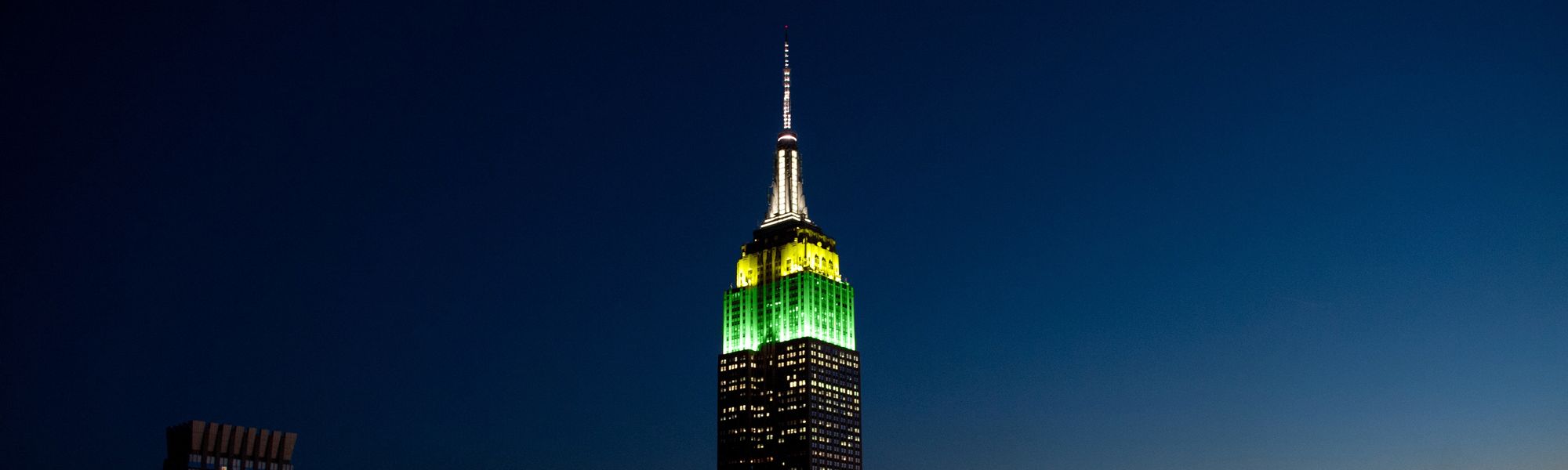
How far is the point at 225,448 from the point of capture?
172250mm

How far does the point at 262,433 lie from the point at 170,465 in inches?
428

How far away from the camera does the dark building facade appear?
169 metres

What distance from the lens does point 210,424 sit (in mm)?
170625

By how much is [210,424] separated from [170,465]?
6.97 m

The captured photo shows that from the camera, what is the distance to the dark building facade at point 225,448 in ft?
554

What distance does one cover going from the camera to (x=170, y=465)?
561ft

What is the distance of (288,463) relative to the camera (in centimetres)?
17950

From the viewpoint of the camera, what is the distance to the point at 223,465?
17175 centimetres

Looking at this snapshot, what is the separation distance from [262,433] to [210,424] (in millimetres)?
7337

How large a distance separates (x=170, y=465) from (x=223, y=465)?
6.02 m

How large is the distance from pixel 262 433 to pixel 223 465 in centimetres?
643

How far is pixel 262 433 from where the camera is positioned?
176500 mm

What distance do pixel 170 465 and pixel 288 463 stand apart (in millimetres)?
13927
